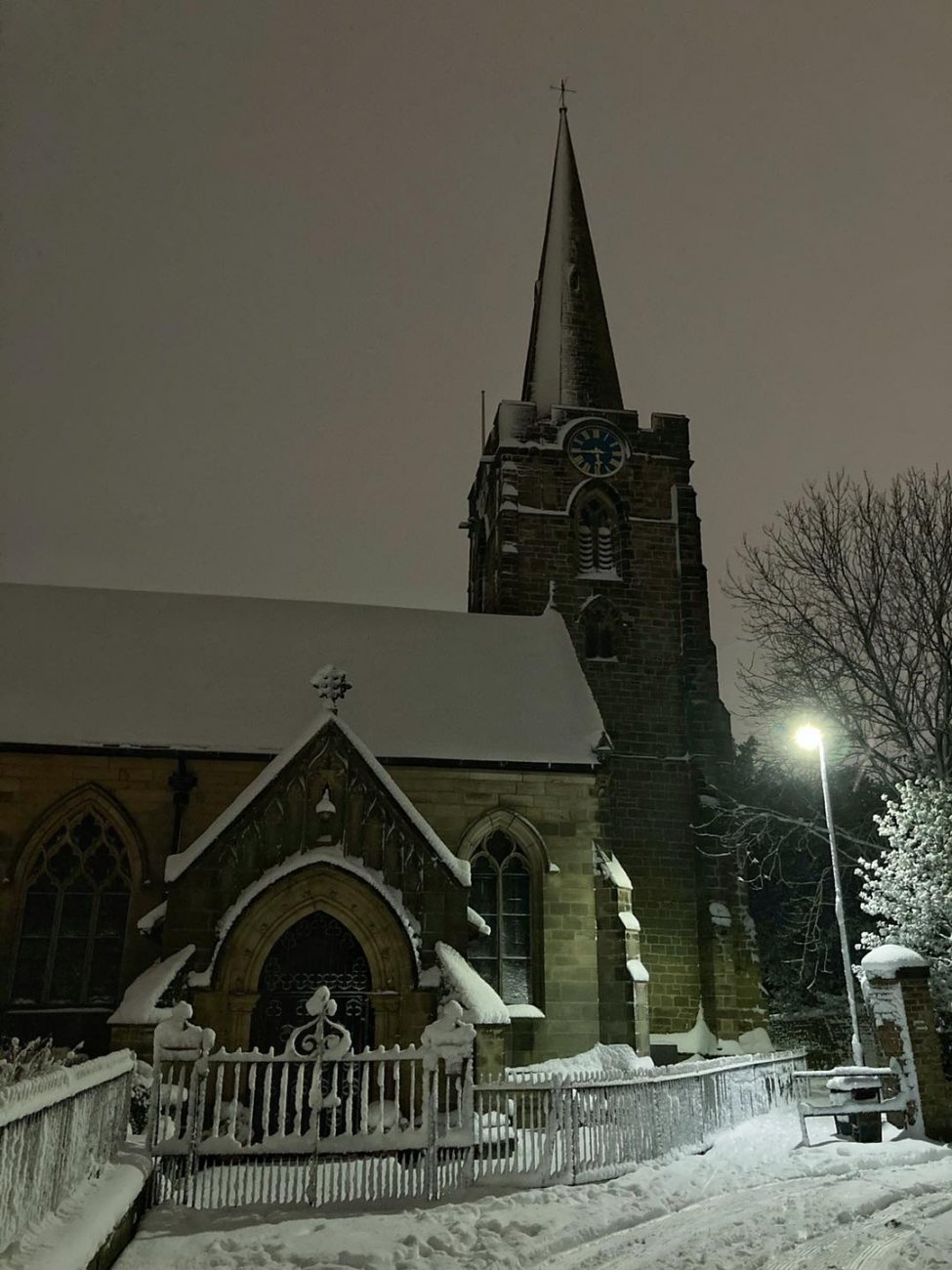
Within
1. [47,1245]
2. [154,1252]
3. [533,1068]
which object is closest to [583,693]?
[533,1068]

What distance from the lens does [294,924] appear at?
15109 mm

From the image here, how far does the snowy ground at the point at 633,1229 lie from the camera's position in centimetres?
809

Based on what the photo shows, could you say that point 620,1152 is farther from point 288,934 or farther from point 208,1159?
point 288,934

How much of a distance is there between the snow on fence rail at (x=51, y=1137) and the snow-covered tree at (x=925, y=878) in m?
14.6

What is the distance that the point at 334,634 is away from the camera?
23.1 m

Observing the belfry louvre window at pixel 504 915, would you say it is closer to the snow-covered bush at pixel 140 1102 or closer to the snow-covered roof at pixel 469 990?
the snow-covered roof at pixel 469 990

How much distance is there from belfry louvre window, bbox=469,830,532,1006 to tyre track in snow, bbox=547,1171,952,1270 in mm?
8633

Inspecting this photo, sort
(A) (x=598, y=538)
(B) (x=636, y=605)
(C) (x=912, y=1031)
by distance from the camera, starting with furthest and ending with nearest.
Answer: (A) (x=598, y=538), (B) (x=636, y=605), (C) (x=912, y=1031)

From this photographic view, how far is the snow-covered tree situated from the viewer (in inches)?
717

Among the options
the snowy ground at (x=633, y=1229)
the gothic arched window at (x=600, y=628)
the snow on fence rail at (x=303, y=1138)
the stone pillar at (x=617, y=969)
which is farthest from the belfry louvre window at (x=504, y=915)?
the gothic arched window at (x=600, y=628)

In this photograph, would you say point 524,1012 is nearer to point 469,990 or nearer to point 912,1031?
point 469,990

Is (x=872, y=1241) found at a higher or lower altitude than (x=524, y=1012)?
lower

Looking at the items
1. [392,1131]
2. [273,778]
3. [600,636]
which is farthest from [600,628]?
[392,1131]

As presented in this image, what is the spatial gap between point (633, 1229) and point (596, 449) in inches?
864
